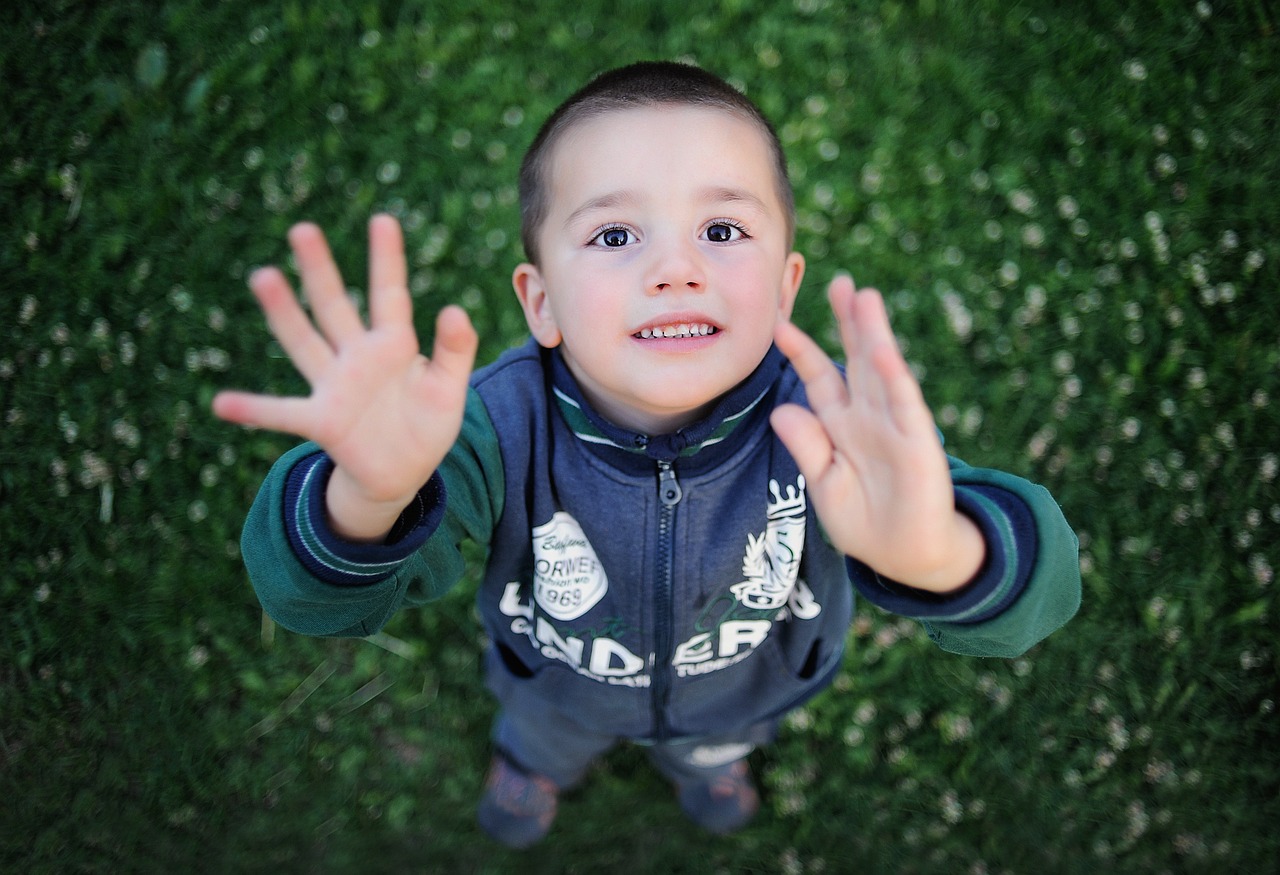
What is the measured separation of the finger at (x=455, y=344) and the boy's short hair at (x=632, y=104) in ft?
2.07

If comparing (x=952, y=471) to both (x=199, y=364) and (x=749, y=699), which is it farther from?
(x=199, y=364)

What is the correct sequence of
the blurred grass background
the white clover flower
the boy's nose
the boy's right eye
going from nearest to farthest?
the boy's nose, the boy's right eye, the blurred grass background, the white clover flower

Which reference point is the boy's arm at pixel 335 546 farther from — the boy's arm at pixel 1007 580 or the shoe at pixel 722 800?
the shoe at pixel 722 800

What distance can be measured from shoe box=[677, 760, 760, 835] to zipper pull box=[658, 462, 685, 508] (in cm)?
161

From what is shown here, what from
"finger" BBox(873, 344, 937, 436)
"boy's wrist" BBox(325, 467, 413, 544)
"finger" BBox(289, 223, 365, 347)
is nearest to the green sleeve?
"finger" BBox(873, 344, 937, 436)

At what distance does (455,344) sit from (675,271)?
0.48 m

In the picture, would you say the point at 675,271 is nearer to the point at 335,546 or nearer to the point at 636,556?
the point at 636,556

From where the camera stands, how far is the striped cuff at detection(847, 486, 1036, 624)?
1534 millimetres

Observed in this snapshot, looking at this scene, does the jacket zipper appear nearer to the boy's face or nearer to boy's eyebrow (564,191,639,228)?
the boy's face

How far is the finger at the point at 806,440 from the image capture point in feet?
5.01

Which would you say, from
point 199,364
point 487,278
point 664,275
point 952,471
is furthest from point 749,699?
point 199,364

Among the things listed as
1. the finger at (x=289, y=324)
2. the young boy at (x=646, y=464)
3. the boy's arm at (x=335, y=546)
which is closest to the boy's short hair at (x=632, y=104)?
the young boy at (x=646, y=464)

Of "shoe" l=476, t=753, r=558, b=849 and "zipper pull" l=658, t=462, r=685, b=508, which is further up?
"zipper pull" l=658, t=462, r=685, b=508

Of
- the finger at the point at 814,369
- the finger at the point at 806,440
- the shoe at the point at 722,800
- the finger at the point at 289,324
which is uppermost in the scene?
the finger at the point at 289,324
